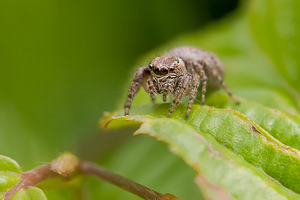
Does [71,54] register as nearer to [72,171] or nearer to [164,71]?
[164,71]

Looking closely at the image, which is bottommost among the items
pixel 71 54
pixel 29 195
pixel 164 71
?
pixel 29 195

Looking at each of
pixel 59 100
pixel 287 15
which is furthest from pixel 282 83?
pixel 59 100

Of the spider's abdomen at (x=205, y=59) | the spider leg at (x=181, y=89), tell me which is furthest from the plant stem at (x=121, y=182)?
the spider's abdomen at (x=205, y=59)

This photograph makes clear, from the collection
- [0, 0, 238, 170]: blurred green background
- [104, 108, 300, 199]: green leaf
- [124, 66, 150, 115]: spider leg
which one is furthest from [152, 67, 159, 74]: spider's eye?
[0, 0, 238, 170]: blurred green background

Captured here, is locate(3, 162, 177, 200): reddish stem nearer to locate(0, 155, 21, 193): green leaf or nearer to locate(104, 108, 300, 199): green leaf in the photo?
locate(0, 155, 21, 193): green leaf

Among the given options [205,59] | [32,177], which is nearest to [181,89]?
[205,59]
